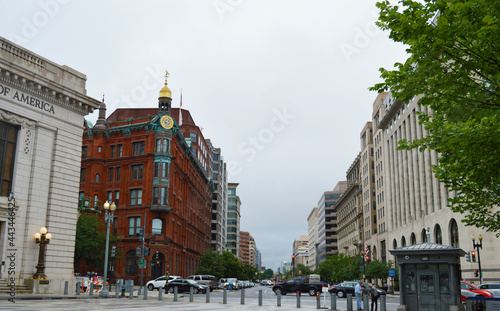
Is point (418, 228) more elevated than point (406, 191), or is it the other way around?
point (406, 191)

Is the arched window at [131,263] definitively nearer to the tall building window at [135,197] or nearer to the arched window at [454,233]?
the tall building window at [135,197]

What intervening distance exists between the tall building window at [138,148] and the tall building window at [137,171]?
1899 mm

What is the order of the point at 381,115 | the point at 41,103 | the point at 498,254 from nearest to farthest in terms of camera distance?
the point at 41,103 < the point at 498,254 < the point at 381,115

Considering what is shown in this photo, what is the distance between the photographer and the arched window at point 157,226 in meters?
64.9

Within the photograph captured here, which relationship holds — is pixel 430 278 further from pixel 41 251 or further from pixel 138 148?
pixel 138 148

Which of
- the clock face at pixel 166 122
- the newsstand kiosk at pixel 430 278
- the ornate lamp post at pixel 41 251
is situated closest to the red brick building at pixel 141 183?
the clock face at pixel 166 122

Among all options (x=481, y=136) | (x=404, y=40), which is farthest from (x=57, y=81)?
(x=481, y=136)

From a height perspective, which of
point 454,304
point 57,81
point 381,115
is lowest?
point 454,304

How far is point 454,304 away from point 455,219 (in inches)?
1581

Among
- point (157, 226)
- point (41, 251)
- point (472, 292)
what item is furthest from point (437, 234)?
point (41, 251)

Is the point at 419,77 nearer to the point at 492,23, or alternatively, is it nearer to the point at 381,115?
the point at 492,23

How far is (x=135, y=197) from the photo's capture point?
66250 millimetres

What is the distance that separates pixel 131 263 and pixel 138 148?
16.3 m

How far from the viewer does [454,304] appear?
20.2 m
